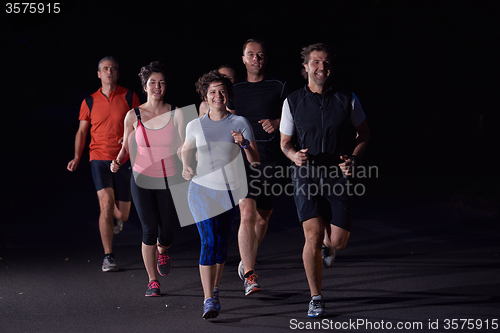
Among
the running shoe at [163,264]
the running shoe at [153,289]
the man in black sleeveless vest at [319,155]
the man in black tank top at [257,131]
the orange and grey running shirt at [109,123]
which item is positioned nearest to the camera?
the man in black sleeveless vest at [319,155]

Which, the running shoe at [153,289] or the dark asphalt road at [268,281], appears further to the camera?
the running shoe at [153,289]

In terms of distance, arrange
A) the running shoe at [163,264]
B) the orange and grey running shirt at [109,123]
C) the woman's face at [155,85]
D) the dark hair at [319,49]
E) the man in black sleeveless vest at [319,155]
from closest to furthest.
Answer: the man in black sleeveless vest at [319,155] → the dark hair at [319,49] → the woman's face at [155,85] → the running shoe at [163,264] → the orange and grey running shirt at [109,123]

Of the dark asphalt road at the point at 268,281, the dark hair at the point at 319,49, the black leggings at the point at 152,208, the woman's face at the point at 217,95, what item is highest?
the dark hair at the point at 319,49

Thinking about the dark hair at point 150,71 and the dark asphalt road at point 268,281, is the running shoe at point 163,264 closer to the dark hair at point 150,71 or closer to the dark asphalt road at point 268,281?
the dark asphalt road at point 268,281

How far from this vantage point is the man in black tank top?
698 centimetres

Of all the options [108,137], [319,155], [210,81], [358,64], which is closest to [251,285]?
[319,155]

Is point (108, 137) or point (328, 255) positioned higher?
point (108, 137)

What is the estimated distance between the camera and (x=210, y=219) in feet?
19.3

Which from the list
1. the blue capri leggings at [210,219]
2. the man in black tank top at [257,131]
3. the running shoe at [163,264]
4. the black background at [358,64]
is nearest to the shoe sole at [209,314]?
the blue capri leggings at [210,219]

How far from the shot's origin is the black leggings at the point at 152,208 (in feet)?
22.0

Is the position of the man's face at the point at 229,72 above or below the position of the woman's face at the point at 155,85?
above

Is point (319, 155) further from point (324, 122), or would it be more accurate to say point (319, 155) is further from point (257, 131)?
point (257, 131)

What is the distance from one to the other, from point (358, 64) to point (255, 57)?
52.4 feet

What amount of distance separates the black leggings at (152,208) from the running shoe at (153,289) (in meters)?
0.38
